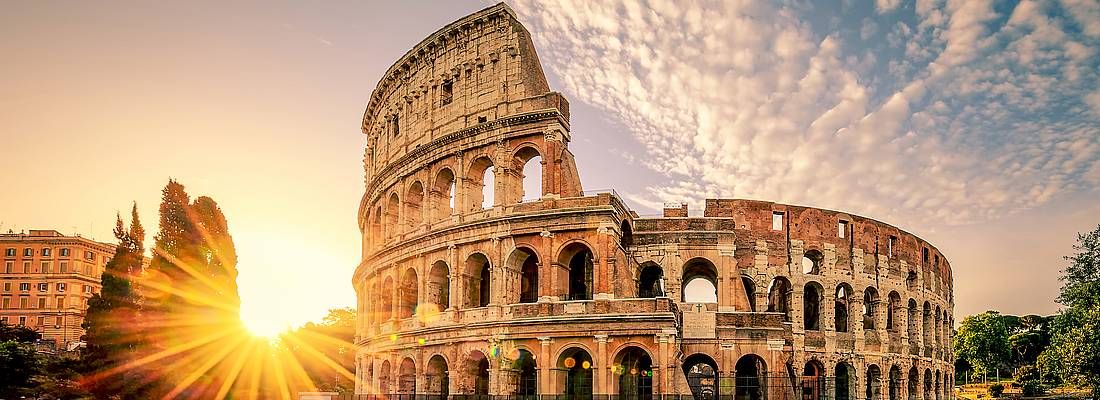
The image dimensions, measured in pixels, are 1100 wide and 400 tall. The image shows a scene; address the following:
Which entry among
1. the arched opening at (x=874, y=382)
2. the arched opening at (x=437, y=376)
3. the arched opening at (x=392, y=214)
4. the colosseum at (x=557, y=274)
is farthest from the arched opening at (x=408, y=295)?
the arched opening at (x=874, y=382)

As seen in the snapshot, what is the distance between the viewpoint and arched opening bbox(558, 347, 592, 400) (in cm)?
2691

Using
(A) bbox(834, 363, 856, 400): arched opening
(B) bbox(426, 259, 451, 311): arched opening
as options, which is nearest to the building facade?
(B) bbox(426, 259, 451, 311): arched opening

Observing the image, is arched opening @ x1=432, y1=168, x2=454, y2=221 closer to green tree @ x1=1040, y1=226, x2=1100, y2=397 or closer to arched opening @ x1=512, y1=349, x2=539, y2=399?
arched opening @ x1=512, y1=349, x2=539, y2=399

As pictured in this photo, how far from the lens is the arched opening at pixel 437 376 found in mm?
30250

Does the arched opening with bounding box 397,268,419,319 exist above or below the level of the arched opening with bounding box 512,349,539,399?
above

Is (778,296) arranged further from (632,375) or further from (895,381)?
(632,375)

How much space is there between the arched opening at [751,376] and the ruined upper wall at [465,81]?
11.2m

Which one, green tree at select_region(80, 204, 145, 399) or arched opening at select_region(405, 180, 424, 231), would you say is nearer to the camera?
green tree at select_region(80, 204, 145, 399)

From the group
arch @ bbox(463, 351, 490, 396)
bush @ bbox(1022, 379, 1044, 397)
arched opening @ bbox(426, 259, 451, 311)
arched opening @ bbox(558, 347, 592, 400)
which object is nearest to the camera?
arched opening @ bbox(558, 347, 592, 400)

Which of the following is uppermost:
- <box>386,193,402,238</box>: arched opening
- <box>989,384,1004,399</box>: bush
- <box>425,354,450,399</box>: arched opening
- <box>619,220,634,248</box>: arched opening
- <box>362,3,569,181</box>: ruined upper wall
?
<box>362,3,569,181</box>: ruined upper wall

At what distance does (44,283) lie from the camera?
78625 mm

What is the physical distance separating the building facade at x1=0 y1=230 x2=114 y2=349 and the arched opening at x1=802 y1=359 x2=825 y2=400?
6867 centimetres

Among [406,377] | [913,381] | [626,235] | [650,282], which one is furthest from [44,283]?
[913,381]

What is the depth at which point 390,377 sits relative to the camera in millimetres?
32469
